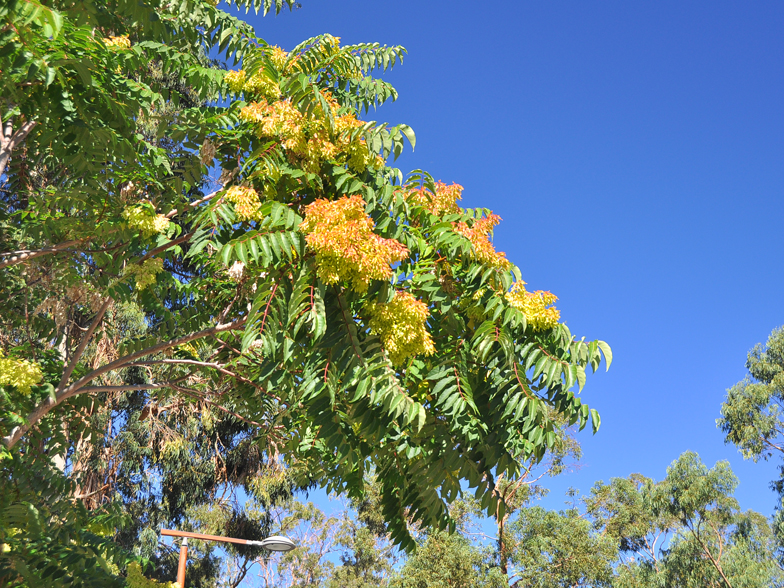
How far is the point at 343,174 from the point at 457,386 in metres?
1.65

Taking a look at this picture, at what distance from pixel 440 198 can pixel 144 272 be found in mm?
2786

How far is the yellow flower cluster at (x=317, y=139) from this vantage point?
15.0 ft

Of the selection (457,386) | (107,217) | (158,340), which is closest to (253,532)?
(158,340)

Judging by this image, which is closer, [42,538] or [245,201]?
[245,201]

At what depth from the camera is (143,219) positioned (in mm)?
5336

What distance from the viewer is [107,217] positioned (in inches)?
225

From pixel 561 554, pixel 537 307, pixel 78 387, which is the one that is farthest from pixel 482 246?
pixel 561 554

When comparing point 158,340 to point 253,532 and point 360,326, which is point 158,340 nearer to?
point 360,326

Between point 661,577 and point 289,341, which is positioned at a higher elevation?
point 289,341

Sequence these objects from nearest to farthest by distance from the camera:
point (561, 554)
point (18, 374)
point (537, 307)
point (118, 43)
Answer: point (537, 307) → point (118, 43) → point (18, 374) → point (561, 554)

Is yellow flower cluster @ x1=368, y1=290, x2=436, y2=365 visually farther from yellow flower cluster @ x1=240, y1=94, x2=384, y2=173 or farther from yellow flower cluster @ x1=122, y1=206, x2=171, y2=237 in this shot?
yellow flower cluster @ x1=122, y1=206, x2=171, y2=237

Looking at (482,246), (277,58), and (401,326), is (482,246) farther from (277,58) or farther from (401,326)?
(277,58)

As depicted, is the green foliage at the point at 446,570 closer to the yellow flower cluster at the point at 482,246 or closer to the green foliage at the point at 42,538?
the green foliage at the point at 42,538

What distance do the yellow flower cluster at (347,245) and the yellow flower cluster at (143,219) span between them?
1.92 m
